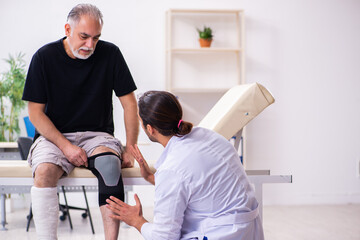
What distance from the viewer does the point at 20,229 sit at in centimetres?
328

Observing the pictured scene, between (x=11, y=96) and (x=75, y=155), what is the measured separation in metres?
2.23

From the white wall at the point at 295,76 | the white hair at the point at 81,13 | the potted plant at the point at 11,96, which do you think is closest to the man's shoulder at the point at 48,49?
the white hair at the point at 81,13

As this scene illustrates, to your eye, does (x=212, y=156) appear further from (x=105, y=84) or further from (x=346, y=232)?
(x=346, y=232)

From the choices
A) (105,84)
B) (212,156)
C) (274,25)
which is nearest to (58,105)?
(105,84)

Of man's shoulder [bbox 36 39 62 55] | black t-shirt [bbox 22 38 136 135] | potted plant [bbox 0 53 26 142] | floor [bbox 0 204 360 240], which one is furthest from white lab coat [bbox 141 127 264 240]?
potted plant [bbox 0 53 26 142]

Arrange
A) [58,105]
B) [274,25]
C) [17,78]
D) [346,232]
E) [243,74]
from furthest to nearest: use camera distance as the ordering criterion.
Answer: [274,25]
[243,74]
[17,78]
[346,232]
[58,105]

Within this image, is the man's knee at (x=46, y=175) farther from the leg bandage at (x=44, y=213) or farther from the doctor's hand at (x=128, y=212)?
the doctor's hand at (x=128, y=212)

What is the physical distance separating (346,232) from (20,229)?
2.31 meters

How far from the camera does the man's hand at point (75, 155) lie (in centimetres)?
186

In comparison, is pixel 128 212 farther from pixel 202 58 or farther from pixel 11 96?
pixel 202 58

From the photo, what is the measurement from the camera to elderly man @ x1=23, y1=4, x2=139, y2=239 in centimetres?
179

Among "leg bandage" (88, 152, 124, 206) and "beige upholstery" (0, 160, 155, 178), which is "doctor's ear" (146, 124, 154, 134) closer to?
"leg bandage" (88, 152, 124, 206)

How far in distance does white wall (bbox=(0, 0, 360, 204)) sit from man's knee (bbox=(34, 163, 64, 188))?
98.0 inches

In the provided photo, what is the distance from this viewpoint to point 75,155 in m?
1.86
